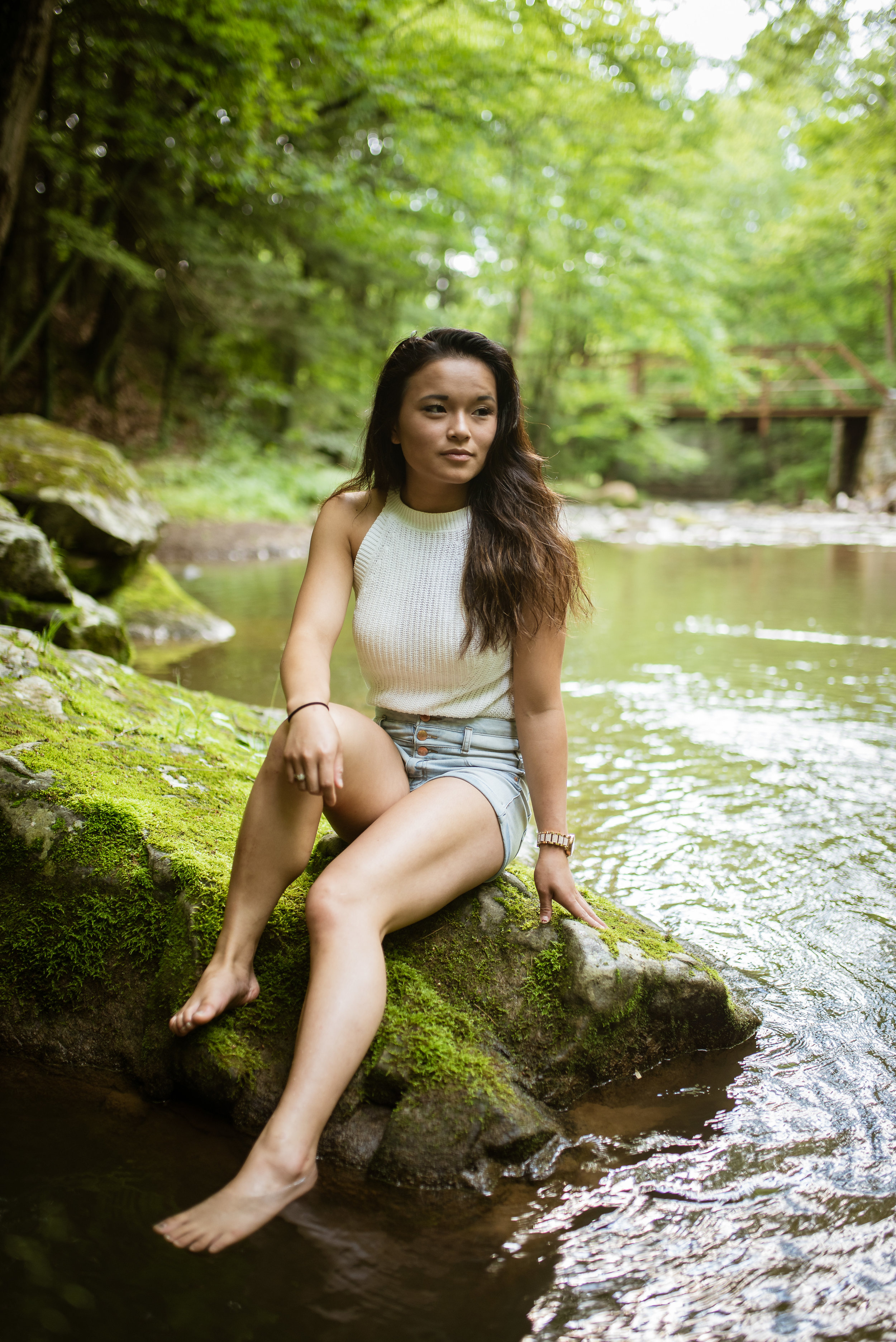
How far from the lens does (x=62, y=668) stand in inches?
132

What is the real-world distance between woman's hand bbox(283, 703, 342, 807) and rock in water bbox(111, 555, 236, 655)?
489cm

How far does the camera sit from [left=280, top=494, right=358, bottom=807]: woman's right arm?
5.55 ft

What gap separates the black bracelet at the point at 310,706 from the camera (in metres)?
1.77

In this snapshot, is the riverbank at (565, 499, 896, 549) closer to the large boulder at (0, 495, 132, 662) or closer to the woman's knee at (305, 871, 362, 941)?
the large boulder at (0, 495, 132, 662)

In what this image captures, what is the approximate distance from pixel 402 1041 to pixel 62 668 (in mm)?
2269

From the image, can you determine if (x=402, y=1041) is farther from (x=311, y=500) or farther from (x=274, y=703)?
(x=311, y=500)

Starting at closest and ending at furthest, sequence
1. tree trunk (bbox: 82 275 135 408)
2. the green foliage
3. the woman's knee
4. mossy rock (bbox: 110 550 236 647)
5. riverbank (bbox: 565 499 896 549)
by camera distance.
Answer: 1. the woman's knee
2. mossy rock (bbox: 110 550 236 647)
3. the green foliage
4. tree trunk (bbox: 82 275 135 408)
5. riverbank (bbox: 565 499 896 549)

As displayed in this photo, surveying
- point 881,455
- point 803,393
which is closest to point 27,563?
point 881,455

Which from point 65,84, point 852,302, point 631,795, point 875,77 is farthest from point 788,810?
point 852,302

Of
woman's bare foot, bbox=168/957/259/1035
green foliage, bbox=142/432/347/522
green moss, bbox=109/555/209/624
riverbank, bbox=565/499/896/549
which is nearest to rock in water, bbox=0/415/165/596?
green moss, bbox=109/555/209/624

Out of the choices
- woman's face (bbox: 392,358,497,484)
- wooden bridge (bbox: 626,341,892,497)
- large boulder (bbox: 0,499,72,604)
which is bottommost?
large boulder (bbox: 0,499,72,604)

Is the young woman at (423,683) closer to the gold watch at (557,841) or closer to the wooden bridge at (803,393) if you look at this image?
the gold watch at (557,841)

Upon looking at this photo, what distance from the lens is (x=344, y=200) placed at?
39.1ft

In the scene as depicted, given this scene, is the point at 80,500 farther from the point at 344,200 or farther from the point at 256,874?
the point at 344,200
